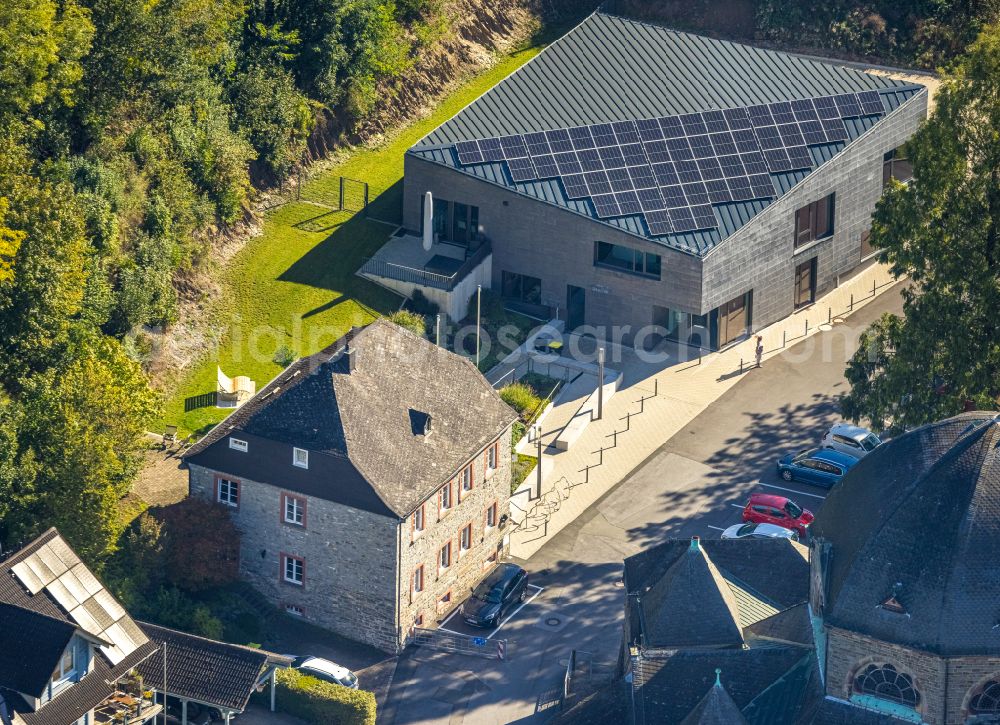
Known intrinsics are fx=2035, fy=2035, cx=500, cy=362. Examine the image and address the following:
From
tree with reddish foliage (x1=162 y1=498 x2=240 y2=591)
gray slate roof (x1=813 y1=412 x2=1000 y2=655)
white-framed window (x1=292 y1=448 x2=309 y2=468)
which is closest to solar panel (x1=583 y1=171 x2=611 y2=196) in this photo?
white-framed window (x1=292 y1=448 x2=309 y2=468)

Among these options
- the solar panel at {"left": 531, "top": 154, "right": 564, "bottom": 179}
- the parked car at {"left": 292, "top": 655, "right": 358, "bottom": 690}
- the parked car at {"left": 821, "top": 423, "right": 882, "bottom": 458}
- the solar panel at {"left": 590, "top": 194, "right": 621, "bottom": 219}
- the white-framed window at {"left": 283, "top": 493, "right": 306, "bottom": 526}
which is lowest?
the parked car at {"left": 292, "top": 655, "right": 358, "bottom": 690}

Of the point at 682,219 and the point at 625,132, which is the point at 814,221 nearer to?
the point at 682,219

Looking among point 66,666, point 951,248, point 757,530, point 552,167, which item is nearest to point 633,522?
point 757,530

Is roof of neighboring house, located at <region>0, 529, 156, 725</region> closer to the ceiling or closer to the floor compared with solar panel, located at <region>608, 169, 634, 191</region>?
closer to the floor

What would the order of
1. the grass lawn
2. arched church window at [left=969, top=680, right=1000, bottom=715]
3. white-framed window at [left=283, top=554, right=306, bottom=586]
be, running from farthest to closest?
the grass lawn → white-framed window at [left=283, top=554, right=306, bottom=586] → arched church window at [left=969, top=680, right=1000, bottom=715]

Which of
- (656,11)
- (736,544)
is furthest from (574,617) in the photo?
(656,11)

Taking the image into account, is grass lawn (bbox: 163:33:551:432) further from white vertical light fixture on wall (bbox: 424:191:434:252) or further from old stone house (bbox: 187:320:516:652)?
old stone house (bbox: 187:320:516:652)

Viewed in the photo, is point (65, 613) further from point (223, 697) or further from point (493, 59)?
point (493, 59)
